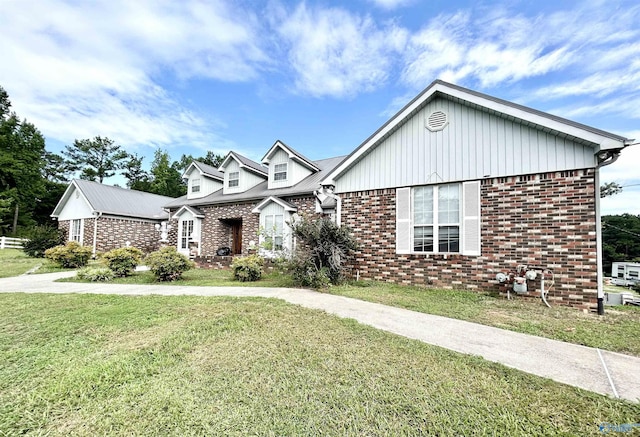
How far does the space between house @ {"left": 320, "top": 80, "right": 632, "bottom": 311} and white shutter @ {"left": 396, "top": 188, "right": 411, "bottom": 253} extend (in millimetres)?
32

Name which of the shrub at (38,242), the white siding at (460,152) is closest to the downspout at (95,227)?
the shrub at (38,242)

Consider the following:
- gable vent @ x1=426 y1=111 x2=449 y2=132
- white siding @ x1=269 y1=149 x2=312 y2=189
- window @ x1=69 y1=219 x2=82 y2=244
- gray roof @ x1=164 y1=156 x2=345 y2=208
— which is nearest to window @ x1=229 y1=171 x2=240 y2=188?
gray roof @ x1=164 y1=156 x2=345 y2=208

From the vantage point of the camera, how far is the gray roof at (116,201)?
19.8m

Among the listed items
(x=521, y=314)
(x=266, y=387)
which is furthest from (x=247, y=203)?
(x=266, y=387)

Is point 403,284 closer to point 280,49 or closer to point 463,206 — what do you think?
point 463,206

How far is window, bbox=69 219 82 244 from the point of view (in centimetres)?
2033

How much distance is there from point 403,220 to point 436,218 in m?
0.97

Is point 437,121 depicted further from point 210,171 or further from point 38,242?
point 38,242

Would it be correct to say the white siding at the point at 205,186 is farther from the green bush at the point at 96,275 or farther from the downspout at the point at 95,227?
the green bush at the point at 96,275

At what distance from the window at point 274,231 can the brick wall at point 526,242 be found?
600 cm

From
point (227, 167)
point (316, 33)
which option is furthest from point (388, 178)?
point (227, 167)

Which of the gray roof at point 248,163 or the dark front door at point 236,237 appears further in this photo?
the gray roof at point 248,163

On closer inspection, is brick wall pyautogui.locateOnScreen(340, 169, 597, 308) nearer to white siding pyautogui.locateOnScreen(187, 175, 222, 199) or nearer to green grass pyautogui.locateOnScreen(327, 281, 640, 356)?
green grass pyautogui.locateOnScreen(327, 281, 640, 356)

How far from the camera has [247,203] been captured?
616 inches
